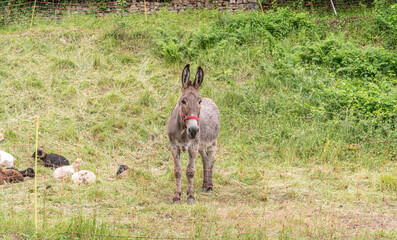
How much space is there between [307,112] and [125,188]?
5211 mm

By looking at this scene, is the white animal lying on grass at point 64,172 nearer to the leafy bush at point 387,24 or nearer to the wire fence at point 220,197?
the wire fence at point 220,197

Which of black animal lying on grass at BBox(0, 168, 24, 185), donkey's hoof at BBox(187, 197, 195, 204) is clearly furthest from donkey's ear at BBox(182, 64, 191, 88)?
black animal lying on grass at BBox(0, 168, 24, 185)

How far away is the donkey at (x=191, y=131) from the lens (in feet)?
19.0

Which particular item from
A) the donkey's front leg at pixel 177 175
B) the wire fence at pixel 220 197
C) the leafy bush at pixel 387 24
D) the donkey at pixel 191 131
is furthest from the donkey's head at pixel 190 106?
the leafy bush at pixel 387 24

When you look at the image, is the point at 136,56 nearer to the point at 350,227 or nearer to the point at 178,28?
the point at 178,28

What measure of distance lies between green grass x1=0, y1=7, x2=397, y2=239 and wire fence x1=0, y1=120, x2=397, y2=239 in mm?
32

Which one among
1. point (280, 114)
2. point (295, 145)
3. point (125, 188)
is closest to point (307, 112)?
point (280, 114)

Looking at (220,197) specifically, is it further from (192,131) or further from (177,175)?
(192,131)

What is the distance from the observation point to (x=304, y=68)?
11.1m

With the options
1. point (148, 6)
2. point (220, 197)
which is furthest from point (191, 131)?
point (148, 6)

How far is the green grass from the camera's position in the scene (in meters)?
5.43

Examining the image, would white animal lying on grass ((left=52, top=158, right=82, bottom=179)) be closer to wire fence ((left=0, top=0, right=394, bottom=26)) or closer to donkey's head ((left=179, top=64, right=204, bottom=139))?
donkey's head ((left=179, top=64, right=204, bottom=139))

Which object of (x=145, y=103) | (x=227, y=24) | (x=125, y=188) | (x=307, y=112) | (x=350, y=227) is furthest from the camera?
(x=227, y=24)

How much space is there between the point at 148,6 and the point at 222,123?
8.84 m
